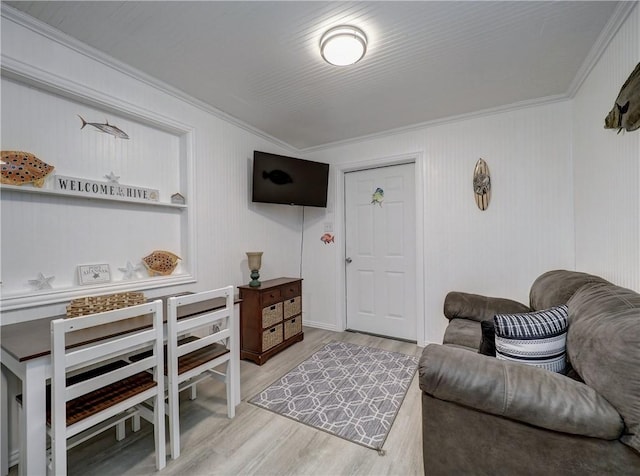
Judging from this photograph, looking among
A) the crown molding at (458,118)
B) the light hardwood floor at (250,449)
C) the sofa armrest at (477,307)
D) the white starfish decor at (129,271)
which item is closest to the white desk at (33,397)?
the light hardwood floor at (250,449)

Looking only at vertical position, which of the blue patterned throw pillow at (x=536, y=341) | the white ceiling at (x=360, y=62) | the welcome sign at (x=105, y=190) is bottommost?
the blue patterned throw pillow at (x=536, y=341)

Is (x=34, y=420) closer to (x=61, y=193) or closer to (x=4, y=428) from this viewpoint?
(x=4, y=428)

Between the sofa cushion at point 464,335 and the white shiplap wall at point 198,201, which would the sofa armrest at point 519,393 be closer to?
the sofa cushion at point 464,335

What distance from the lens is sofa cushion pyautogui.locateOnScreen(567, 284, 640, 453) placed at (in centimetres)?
86

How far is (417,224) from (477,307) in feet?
3.52

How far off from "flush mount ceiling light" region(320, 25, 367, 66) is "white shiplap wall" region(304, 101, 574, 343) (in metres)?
1.53

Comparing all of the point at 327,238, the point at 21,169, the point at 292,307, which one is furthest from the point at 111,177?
the point at 327,238

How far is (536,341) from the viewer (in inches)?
48.3

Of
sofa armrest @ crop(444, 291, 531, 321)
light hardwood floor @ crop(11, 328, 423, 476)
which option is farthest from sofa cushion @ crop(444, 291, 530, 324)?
light hardwood floor @ crop(11, 328, 423, 476)

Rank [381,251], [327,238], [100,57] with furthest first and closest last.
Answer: [327,238]
[381,251]
[100,57]

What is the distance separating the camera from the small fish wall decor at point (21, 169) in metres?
1.50

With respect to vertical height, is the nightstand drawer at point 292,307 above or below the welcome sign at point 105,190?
below

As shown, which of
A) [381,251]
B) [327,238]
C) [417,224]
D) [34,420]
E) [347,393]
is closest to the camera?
[34,420]

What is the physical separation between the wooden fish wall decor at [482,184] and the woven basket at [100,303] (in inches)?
118
